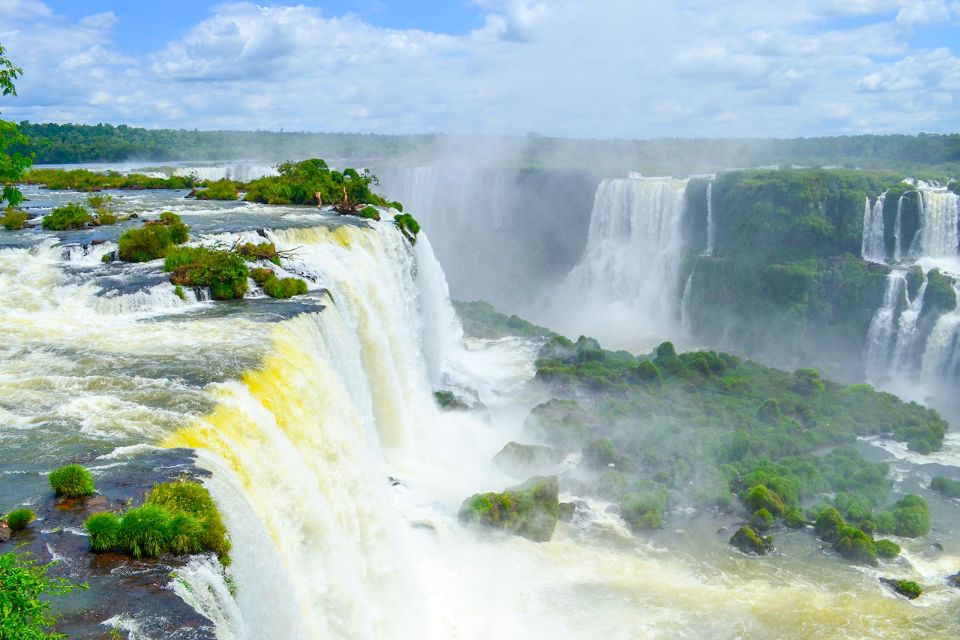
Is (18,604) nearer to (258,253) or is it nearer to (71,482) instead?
(71,482)

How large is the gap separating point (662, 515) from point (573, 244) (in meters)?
32.7

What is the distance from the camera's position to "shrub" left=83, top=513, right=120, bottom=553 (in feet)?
24.4

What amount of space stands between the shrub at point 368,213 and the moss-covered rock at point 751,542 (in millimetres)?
13905

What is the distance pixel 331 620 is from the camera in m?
10.4

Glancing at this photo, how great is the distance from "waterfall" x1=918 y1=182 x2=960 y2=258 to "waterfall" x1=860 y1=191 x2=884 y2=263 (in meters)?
1.67

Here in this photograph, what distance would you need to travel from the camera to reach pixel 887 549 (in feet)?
56.0

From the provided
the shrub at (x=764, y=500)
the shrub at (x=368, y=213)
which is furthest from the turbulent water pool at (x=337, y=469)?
the shrub at (x=368, y=213)

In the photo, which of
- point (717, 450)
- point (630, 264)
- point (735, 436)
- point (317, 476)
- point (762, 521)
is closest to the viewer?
point (317, 476)

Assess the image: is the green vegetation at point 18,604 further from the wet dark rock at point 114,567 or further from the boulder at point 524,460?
the boulder at point 524,460

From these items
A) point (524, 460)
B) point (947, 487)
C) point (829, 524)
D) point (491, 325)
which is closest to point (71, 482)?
point (524, 460)

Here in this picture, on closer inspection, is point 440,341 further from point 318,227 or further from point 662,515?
point 662,515

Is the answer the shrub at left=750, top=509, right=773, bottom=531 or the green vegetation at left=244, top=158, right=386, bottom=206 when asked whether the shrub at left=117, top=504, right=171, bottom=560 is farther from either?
the green vegetation at left=244, top=158, right=386, bottom=206

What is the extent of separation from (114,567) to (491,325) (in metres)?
29.4

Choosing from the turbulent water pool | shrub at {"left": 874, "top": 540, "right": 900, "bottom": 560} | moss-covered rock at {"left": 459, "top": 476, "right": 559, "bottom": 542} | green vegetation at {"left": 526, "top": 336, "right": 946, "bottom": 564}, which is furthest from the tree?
shrub at {"left": 874, "top": 540, "right": 900, "bottom": 560}
